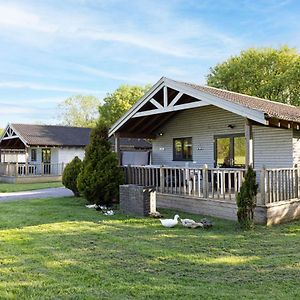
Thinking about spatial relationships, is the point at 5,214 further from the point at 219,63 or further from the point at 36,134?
the point at 219,63

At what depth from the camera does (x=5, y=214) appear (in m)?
9.62

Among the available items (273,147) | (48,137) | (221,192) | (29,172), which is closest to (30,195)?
(221,192)

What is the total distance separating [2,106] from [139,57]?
27.5m

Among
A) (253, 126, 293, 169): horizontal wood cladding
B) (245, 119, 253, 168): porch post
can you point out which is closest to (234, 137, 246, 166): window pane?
(253, 126, 293, 169): horizontal wood cladding

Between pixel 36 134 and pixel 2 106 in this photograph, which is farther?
pixel 2 106

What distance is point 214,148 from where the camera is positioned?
1366cm

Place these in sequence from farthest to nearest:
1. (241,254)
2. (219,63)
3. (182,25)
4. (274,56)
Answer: (219,63) → (274,56) → (182,25) → (241,254)

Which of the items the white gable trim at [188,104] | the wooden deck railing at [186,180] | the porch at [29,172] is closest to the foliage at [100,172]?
the wooden deck railing at [186,180]

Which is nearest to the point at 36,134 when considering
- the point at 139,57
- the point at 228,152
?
the point at 139,57

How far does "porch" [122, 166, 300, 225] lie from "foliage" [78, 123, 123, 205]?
1036mm

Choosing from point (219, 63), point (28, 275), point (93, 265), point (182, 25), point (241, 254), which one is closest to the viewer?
point (28, 275)

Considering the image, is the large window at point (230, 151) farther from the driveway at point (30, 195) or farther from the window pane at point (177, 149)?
the driveway at point (30, 195)

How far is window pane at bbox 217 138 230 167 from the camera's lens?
13227mm

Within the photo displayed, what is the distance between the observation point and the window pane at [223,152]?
13227 mm
